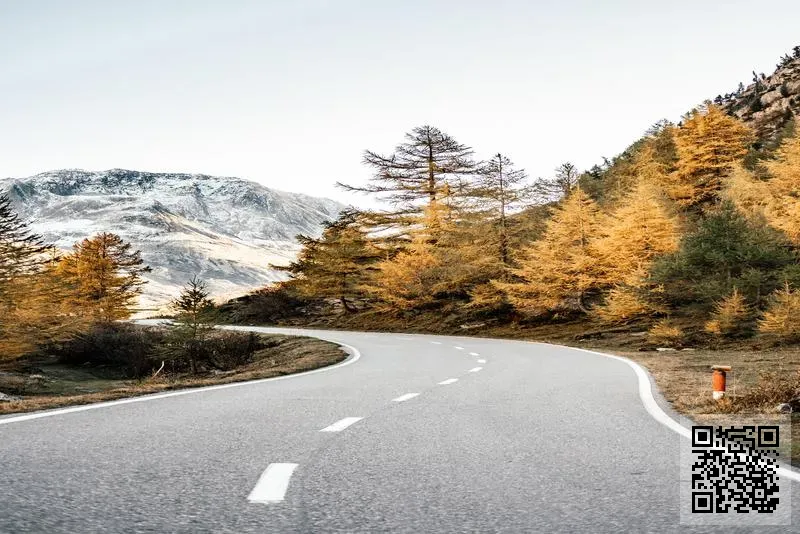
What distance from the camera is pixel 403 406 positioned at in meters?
9.42

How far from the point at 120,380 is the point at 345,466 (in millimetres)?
29221

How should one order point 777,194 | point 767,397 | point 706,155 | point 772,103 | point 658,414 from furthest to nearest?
point 772,103, point 706,155, point 777,194, point 767,397, point 658,414

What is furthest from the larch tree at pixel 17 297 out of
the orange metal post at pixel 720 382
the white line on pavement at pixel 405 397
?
the orange metal post at pixel 720 382

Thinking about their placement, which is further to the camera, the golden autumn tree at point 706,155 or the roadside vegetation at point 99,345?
the golden autumn tree at point 706,155

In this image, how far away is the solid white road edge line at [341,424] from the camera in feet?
23.5

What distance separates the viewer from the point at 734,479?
15.1ft

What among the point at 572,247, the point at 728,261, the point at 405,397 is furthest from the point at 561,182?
the point at 405,397

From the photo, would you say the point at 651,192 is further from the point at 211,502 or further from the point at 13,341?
the point at 211,502

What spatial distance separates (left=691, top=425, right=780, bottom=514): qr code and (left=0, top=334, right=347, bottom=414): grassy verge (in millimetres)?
7489

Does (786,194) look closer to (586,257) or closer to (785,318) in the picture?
(586,257)

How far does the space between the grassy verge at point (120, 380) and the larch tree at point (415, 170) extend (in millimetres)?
14963

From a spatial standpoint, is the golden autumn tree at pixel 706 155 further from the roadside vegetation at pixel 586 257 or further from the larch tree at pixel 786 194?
the larch tree at pixel 786 194

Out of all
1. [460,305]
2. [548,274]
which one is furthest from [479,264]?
[548,274]

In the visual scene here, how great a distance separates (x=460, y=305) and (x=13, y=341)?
2342 centimetres
